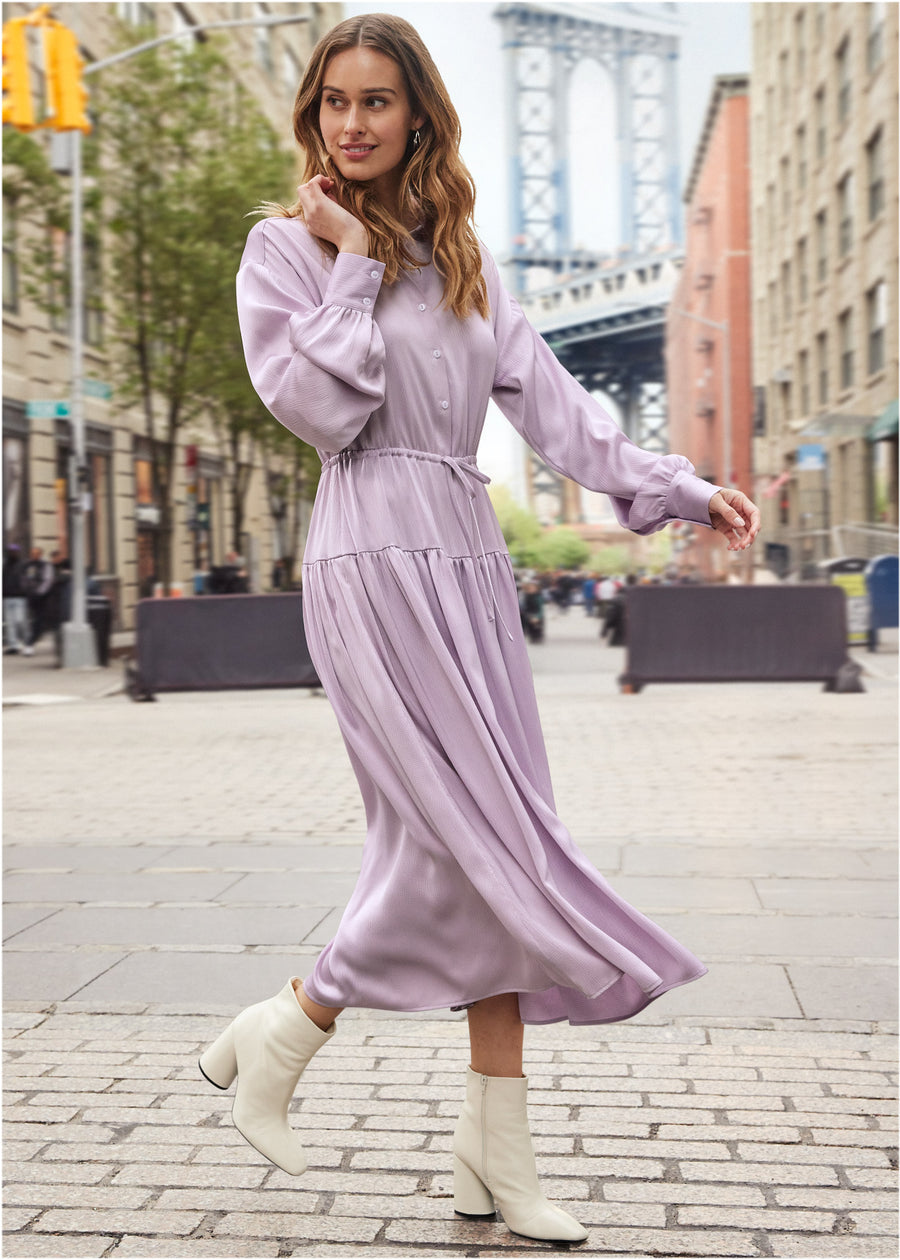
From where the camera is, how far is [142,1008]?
4000 mm

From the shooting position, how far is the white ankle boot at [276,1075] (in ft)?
8.54

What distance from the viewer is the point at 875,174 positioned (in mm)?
31859

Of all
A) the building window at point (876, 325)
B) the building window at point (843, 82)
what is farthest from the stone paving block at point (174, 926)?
the building window at point (843, 82)

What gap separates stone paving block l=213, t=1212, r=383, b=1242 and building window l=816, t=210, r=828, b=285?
123 ft

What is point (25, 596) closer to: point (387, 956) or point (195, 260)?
point (195, 260)

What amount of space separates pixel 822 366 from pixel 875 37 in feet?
29.7

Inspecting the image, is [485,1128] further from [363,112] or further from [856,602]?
[856,602]

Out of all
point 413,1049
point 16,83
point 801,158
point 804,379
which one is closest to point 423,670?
point 413,1049

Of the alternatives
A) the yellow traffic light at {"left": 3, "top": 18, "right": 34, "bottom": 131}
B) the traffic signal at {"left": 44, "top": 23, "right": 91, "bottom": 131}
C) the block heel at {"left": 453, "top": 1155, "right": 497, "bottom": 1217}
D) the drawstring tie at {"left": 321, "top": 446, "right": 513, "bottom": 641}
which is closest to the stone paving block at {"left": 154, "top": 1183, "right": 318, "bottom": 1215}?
the block heel at {"left": 453, "top": 1155, "right": 497, "bottom": 1217}

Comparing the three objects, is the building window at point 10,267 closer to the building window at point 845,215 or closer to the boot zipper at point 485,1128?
the building window at point 845,215

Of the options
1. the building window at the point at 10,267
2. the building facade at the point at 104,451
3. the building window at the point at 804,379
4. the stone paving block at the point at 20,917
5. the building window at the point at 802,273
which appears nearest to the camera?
the stone paving block at the point at 20,917

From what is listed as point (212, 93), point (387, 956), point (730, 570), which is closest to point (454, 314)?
point (387, 956)

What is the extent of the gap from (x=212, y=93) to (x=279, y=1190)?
24414mm

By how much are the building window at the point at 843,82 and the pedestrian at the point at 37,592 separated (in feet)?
74.2
